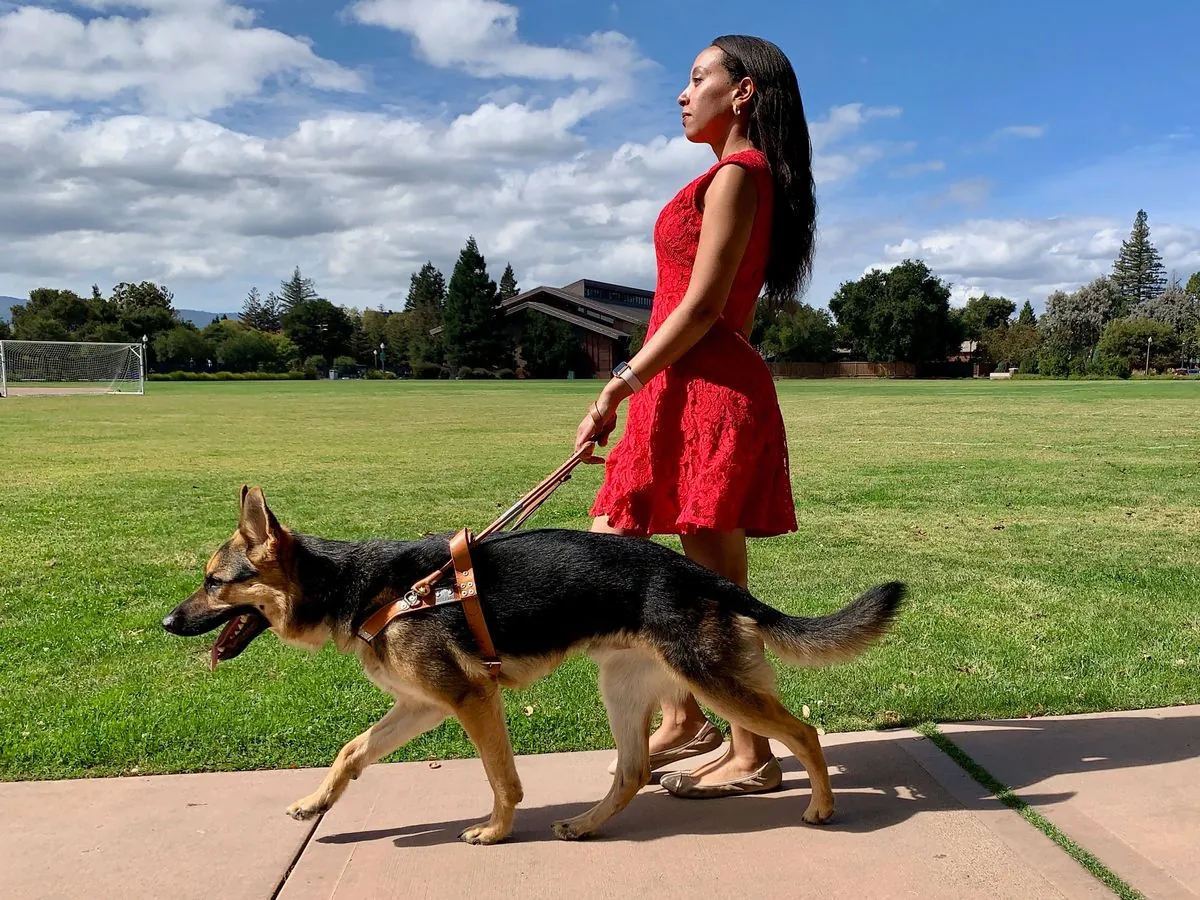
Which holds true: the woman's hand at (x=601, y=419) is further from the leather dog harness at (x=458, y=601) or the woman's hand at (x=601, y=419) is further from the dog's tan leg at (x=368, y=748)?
the dog's tan leg at (x=368, y=748)

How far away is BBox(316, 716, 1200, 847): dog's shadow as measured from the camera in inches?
135

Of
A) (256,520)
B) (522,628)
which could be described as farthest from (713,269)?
(256,520)

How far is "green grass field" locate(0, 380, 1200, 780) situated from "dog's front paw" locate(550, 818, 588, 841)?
866mm

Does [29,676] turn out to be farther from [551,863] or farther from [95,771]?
[551,863]

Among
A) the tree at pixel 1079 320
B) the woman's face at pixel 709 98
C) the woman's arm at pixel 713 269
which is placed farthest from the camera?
the tree at pixel 1079 320

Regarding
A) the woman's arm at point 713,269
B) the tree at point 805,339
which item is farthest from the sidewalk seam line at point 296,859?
the tree at point 805,339

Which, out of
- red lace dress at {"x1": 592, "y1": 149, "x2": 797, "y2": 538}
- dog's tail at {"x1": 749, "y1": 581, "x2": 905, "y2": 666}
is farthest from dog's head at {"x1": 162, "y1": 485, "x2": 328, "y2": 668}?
dog's tail at {"x1": 749, "y1": 581, "x2": 905, "y2": 666}

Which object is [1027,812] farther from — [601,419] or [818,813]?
[601,419]

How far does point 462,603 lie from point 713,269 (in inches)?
61.7

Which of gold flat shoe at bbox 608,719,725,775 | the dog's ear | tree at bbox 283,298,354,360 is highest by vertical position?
tree at bbox 283,298,354,360

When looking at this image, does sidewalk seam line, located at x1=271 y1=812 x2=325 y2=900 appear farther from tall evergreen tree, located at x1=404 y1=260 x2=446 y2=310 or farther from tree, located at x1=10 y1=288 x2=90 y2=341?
tall evergreen tree, located at x1=404 y1=260 x2=446 y2=310

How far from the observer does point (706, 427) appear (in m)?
3.71

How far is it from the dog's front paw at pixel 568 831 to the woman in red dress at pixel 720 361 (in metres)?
0.56

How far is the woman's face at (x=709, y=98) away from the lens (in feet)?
12.6
